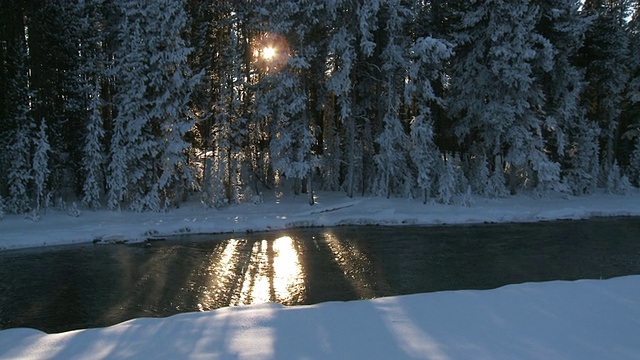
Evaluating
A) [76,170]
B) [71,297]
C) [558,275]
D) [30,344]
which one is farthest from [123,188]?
[558,275]

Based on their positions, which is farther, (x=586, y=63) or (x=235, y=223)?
(x=586, y=63)

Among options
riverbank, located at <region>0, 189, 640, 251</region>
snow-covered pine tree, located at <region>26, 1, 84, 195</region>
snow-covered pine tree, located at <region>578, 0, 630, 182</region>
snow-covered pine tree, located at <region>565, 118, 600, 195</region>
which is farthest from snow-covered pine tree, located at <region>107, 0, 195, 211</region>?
snow-covered pine tree, located at <region>578, 0, 630, 182</region>

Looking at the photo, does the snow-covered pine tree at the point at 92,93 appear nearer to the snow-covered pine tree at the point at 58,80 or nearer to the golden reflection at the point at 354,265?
the snow-covered pine tree at the point at 58,80

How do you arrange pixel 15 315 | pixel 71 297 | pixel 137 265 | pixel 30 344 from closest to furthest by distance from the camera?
pixel 30 344
pixel 15 315
pixel 71 297
pixel 137 265

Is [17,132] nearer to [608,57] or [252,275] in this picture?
[252,275]

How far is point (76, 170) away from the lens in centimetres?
2456

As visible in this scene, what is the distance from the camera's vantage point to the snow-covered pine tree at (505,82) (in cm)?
2486

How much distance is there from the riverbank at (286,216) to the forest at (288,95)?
1.08m

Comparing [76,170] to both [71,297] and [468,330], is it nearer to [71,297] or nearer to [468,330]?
[71,297]

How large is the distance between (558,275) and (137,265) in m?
13.1

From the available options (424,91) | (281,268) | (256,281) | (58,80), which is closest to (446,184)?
(424,91)

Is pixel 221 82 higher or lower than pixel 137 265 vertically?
higher

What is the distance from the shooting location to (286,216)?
2295 centimetres

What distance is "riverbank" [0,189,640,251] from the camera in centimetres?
1888
